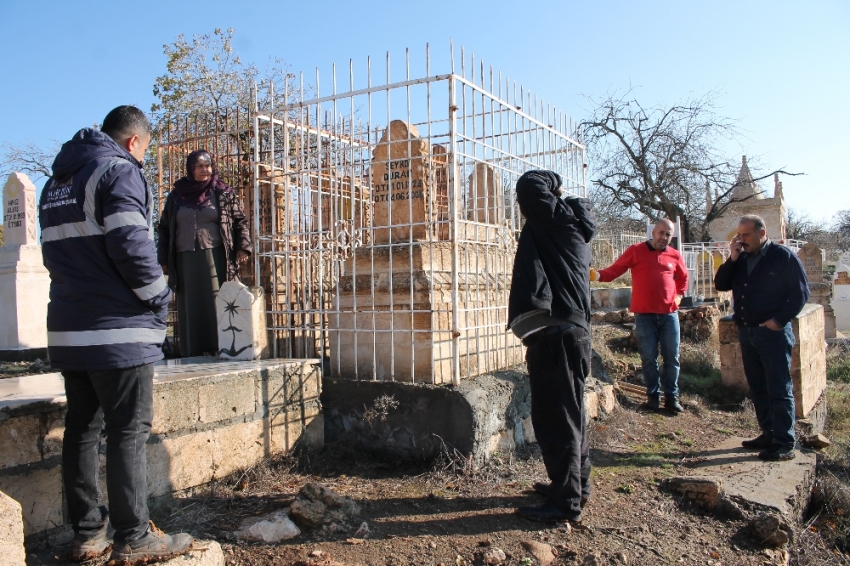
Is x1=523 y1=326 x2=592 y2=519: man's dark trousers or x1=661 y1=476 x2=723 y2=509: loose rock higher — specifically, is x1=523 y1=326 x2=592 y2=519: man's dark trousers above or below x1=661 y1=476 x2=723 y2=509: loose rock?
above

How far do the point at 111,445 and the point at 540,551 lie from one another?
6.63 feet

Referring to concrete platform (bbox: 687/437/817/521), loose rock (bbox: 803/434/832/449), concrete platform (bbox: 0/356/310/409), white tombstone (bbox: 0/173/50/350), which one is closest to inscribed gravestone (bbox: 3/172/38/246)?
white tombstone (bbox: 0/173/50/350)

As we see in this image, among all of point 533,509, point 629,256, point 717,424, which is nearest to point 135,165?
point 533,509

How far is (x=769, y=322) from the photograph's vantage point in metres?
4.82

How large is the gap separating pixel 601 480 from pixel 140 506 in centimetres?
289

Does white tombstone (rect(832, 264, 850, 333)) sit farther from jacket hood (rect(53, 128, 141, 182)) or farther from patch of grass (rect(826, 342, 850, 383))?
jacket hood (rect(53, 128, 141, 182))

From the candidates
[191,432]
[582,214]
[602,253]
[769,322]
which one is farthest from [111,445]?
[602,253]

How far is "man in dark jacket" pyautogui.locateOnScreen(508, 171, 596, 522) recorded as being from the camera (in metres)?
3.45

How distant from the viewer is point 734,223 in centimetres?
3319

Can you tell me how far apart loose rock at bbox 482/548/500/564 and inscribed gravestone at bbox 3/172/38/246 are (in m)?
8.31

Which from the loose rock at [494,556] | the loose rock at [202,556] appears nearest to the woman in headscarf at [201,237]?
the loose rock at [202,556]

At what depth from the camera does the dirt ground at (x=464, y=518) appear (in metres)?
3.12

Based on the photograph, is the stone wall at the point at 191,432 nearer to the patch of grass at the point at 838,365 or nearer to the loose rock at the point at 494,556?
the loose rock at the point at 494,556

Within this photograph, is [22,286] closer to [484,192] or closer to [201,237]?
[201,237]
